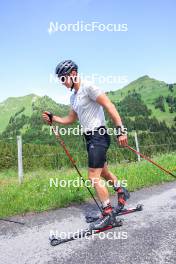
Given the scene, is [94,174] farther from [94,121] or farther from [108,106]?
[108,106]

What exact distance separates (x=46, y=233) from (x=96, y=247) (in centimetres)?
119

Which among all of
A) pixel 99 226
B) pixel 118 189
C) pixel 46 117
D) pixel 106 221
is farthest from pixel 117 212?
pixel 46 117

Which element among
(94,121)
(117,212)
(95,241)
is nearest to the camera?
(95,241)

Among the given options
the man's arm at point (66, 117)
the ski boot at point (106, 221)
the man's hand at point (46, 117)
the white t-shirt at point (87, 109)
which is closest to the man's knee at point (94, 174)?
the ski boot at point (106, 221)

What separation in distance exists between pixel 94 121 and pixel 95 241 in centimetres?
197

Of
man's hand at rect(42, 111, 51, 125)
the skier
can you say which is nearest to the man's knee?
the skier

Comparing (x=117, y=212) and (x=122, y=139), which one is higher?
(x=122, y=139)

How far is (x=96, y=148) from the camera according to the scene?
5340 millimetres

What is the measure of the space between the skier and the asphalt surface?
0.56m

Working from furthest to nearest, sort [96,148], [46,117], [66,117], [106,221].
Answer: [66,117]
[46,117]
[96,148]
[106,221]

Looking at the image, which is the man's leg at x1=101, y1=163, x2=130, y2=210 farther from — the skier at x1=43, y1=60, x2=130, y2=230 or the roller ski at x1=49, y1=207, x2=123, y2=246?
the roller ski at x1=49, y1=207, x2=123, y2=246

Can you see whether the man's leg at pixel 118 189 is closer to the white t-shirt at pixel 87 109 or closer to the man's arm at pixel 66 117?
the white t-shirt at pixel 87 109

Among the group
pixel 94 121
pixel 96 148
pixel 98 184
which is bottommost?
pixel 98 184

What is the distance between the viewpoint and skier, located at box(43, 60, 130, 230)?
17.5 ft
